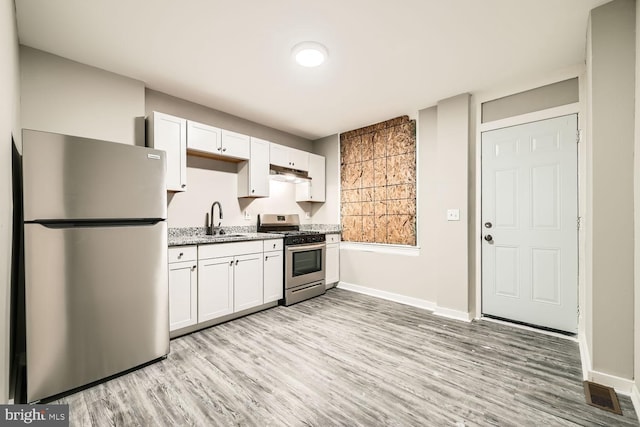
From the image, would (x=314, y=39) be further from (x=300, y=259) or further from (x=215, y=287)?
(x=300, y=259)

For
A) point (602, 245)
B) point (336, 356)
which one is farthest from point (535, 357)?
point (336, 356)

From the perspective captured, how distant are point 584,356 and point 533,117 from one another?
2224mm

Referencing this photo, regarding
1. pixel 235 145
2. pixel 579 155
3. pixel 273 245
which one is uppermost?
pixel 235 145

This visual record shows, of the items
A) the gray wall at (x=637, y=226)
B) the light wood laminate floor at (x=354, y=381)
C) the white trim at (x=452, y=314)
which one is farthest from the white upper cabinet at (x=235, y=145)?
the gray wall at (x=637, y=226)

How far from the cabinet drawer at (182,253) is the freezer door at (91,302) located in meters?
0.37

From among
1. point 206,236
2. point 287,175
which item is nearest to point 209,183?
point 206,236

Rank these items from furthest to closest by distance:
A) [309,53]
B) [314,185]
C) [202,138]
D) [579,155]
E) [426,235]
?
[314,185] < [426,235] < [202,138] < [579,155] < [309,53]

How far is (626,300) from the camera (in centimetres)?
180

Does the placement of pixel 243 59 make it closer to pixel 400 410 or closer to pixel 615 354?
pixel 400 410

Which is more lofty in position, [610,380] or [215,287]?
[215,287]

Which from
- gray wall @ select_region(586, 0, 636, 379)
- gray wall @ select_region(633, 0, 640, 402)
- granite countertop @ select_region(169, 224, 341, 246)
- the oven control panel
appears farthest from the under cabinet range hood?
gray wall @ select_region(633, 0, 640, 402)

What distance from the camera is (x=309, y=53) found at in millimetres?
2291

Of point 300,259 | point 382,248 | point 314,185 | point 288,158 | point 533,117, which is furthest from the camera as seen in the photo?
point 314,185

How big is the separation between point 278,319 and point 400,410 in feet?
5.83
